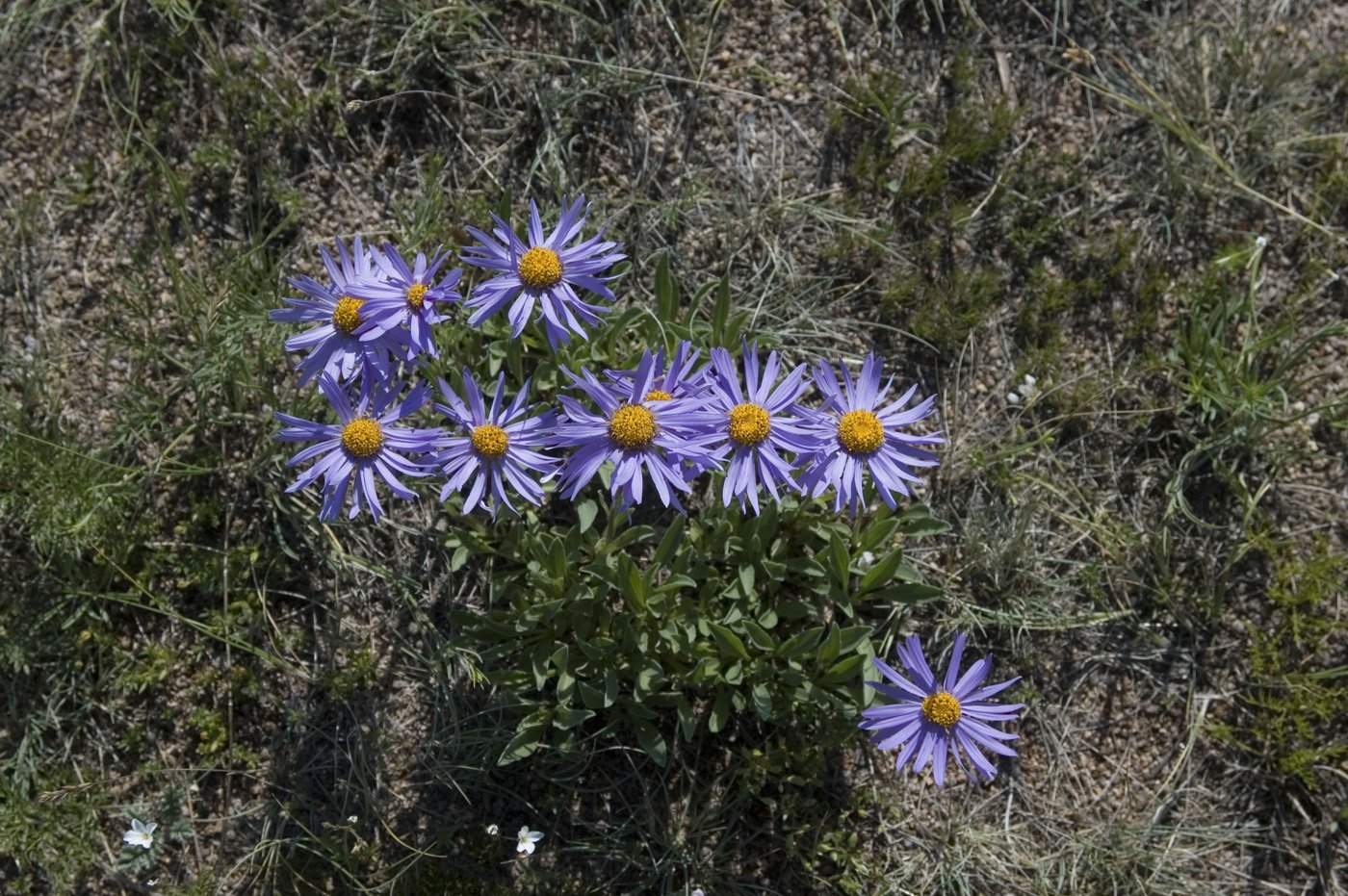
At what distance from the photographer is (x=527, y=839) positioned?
396cm

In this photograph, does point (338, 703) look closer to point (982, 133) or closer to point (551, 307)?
point (551, 307)

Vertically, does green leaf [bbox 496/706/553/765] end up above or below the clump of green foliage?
below

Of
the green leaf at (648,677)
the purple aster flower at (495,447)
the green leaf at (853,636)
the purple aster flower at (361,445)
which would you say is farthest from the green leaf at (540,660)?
the green leaf at (853,636)

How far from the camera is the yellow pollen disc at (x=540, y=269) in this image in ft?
11.4

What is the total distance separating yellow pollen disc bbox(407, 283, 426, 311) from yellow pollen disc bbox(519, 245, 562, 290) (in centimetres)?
32

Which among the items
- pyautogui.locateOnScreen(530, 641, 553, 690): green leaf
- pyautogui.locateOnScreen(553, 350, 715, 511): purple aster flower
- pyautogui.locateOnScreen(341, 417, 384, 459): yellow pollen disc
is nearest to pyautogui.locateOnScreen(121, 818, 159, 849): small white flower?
pyautogui.locateOnScreen(530, 641, 553, 690): green leaf

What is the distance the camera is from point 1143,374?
4.62 m

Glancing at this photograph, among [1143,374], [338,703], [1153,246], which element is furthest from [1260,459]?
[338,703]

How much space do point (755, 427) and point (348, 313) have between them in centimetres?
131

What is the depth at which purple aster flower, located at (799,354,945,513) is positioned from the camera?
3533mm

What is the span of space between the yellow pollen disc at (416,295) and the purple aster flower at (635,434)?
19.7 inches

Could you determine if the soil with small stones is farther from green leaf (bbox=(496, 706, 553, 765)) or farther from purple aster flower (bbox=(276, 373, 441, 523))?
purple aster flower (bbox=(276, 373, 441, 523))

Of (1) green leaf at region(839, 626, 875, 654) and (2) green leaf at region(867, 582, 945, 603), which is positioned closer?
(1) green leaf at region(839, 626, 875, 654)

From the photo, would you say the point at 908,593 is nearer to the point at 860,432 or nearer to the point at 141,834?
the point at 860,432
